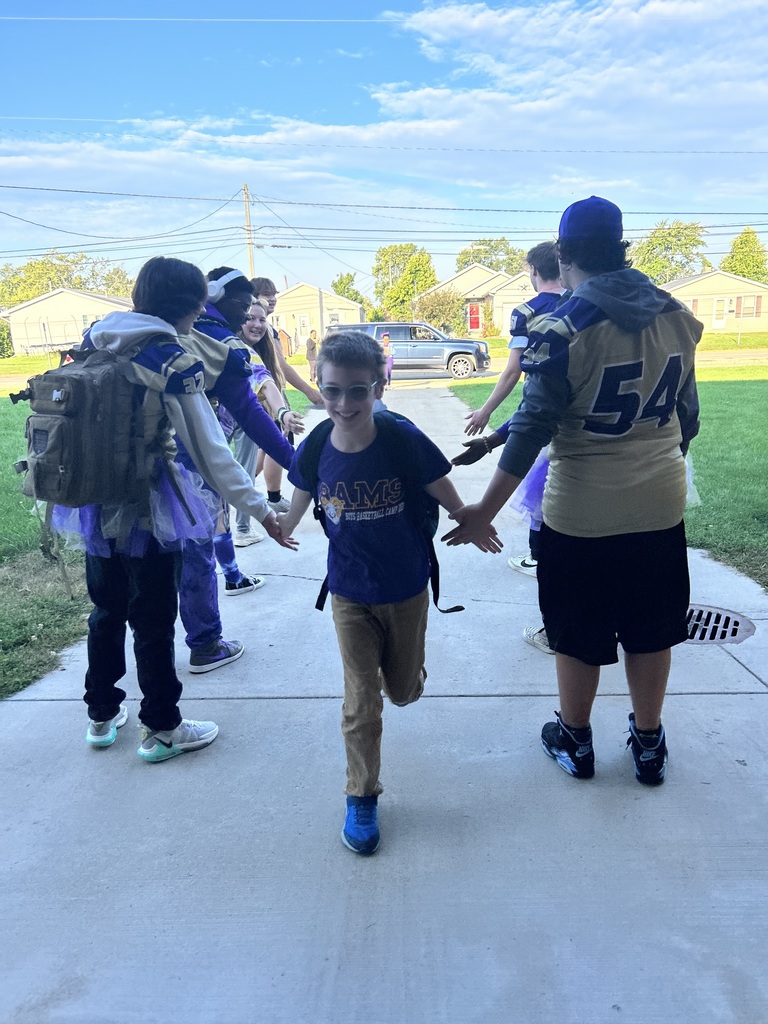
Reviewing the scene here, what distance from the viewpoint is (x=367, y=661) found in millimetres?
2381

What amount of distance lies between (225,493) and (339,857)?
4.43ft

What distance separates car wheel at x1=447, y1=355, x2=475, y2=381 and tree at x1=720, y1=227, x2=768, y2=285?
39.2 meters

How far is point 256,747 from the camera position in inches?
115

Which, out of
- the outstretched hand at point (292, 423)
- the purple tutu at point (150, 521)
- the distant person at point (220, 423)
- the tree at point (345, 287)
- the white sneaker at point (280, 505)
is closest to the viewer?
the purple tutu at point (150, 521)

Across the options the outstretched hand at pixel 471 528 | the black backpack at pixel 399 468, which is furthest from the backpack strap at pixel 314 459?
the outstretched hand at pixel 471 528

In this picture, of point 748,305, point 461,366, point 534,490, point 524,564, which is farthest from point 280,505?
point 748,305

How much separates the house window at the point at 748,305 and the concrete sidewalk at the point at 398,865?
170ft

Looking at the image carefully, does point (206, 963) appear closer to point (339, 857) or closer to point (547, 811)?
point (339, 857)

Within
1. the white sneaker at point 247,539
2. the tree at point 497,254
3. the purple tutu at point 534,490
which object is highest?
the tree at point 497,254

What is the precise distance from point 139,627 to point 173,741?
0.49 meters

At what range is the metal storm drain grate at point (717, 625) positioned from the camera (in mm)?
3725

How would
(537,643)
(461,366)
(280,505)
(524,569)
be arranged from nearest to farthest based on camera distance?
(537,643) < (524,569) < (280,505) < (461,366)

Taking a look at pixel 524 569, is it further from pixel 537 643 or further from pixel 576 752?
pixel 576 752

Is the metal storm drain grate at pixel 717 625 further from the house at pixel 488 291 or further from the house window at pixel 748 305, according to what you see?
the house window at pixel 748 305
